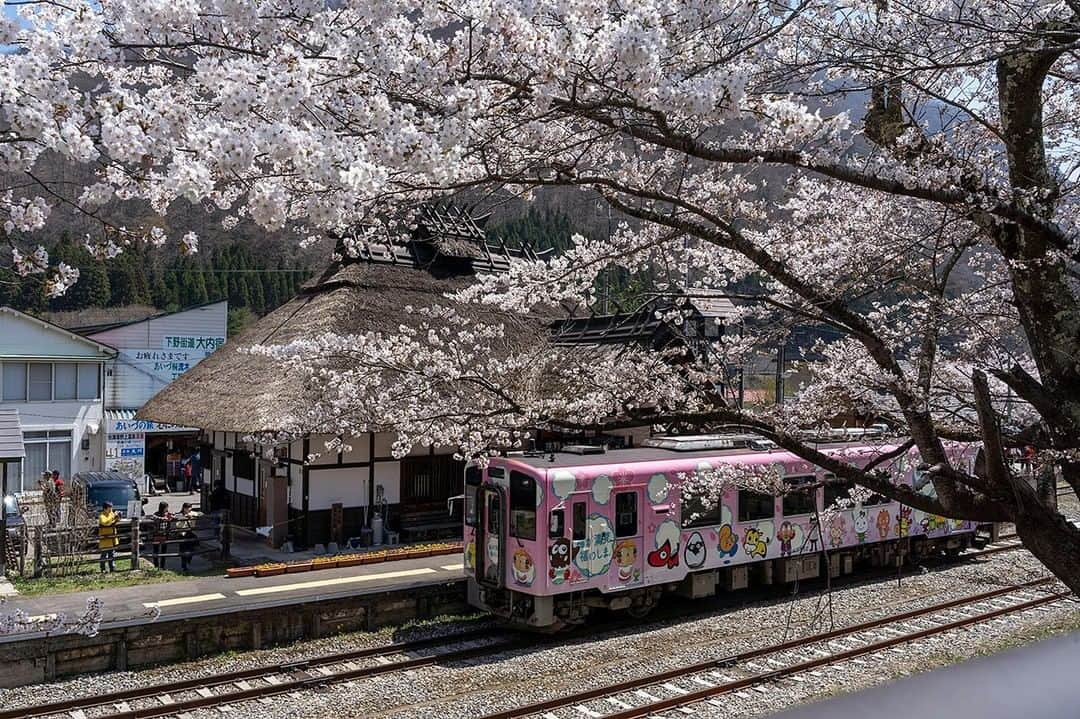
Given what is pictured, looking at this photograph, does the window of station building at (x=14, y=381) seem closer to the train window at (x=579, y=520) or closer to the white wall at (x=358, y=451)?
the white wall at (x=358, y=451)

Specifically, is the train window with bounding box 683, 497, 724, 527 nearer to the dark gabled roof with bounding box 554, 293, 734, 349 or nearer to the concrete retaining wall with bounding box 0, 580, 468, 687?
the dark gabled roof with bounding box 554, 293, 734, 349

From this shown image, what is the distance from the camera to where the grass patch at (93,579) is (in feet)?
40.5

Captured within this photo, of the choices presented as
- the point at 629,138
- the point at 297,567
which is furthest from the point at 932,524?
the point at 629,138

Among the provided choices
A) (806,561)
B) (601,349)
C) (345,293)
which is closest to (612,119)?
(601,349)

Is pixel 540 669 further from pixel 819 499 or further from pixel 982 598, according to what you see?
pixel 982 598

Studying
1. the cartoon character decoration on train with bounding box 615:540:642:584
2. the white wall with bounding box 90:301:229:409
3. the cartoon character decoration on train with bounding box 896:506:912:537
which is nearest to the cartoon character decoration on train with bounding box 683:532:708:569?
the cartoon character decoration on train with bounding box 615:540:642:584

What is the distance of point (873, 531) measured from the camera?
14469mm

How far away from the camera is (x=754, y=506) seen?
1280cm

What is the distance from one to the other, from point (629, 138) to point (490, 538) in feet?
23.2

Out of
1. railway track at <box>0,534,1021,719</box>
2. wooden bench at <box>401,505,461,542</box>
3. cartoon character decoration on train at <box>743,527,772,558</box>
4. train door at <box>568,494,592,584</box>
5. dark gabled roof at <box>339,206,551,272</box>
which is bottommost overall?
railway track at <box>0,534,1021,719</box>

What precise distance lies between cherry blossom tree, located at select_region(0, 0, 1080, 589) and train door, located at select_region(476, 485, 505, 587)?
410cm

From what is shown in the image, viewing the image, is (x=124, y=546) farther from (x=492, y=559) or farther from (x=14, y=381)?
(x=14, y=381)

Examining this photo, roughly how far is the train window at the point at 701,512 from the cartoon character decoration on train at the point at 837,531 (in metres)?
2.07

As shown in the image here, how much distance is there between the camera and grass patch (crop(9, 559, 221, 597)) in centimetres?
1236
